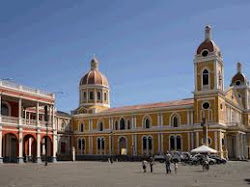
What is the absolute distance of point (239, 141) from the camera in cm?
6016

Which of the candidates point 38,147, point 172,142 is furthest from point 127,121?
point 38,147

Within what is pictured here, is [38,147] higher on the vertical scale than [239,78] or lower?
lower

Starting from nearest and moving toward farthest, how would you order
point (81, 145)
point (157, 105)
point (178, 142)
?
1. point (178, 142)
2. point (157, 105)
3. point (81, 145)

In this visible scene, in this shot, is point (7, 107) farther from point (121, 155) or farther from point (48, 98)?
point (121, 155)

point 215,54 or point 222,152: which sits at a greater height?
point 215,54

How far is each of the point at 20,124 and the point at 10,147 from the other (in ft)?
15.1

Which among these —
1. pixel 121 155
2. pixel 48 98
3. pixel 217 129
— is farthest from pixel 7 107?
pixel 217 129

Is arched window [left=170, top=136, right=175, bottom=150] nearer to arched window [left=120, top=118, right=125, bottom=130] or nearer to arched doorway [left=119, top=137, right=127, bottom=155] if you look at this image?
arched doorway [left=119, top=137, right=127, bottom=155]

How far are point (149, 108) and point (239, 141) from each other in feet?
49.8

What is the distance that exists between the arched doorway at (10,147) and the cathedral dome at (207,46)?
29.8 metres

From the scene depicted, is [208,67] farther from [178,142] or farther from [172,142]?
[172,142]

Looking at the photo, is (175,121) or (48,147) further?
(175,121)

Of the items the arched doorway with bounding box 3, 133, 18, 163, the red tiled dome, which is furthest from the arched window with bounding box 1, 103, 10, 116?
the red tiled dome

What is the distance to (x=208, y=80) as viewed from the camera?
2288 inches
